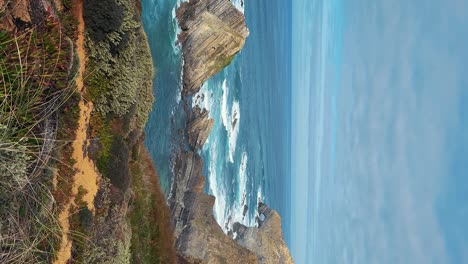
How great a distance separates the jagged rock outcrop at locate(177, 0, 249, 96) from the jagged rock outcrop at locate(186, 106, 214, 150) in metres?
2.10

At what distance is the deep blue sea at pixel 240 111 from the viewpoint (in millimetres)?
38344

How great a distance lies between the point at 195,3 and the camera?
4091 centimetres

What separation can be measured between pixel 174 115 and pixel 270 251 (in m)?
19.2

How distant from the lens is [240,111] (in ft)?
279

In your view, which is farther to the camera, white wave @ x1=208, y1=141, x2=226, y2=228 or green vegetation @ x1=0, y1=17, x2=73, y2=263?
white wave @ x1=208, y1=141, x2=226, y2=228

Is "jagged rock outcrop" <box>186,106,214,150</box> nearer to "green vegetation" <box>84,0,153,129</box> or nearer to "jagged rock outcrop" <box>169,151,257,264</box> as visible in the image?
"jagged rock outcrop" <box>169,151,257,264</box>

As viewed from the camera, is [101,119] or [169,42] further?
[169,42]

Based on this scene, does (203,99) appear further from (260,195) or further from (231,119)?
(260,195)

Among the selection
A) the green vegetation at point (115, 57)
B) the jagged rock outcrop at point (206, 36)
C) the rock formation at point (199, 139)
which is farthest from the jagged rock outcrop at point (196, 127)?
the green vegetation at point (115, 57)

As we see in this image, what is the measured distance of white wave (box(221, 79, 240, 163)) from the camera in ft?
216

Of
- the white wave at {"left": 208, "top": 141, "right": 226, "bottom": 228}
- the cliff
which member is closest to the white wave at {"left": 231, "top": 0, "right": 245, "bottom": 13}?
the white wave at {"left": 208, "top": 141, "right": 226, "bottom": 228}

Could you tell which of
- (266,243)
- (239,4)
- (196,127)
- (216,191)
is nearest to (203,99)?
(196,127)

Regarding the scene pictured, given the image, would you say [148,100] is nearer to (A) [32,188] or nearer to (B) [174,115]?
(A) [32,188]

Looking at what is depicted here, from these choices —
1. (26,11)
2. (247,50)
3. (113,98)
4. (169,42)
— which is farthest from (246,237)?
(247,50)
